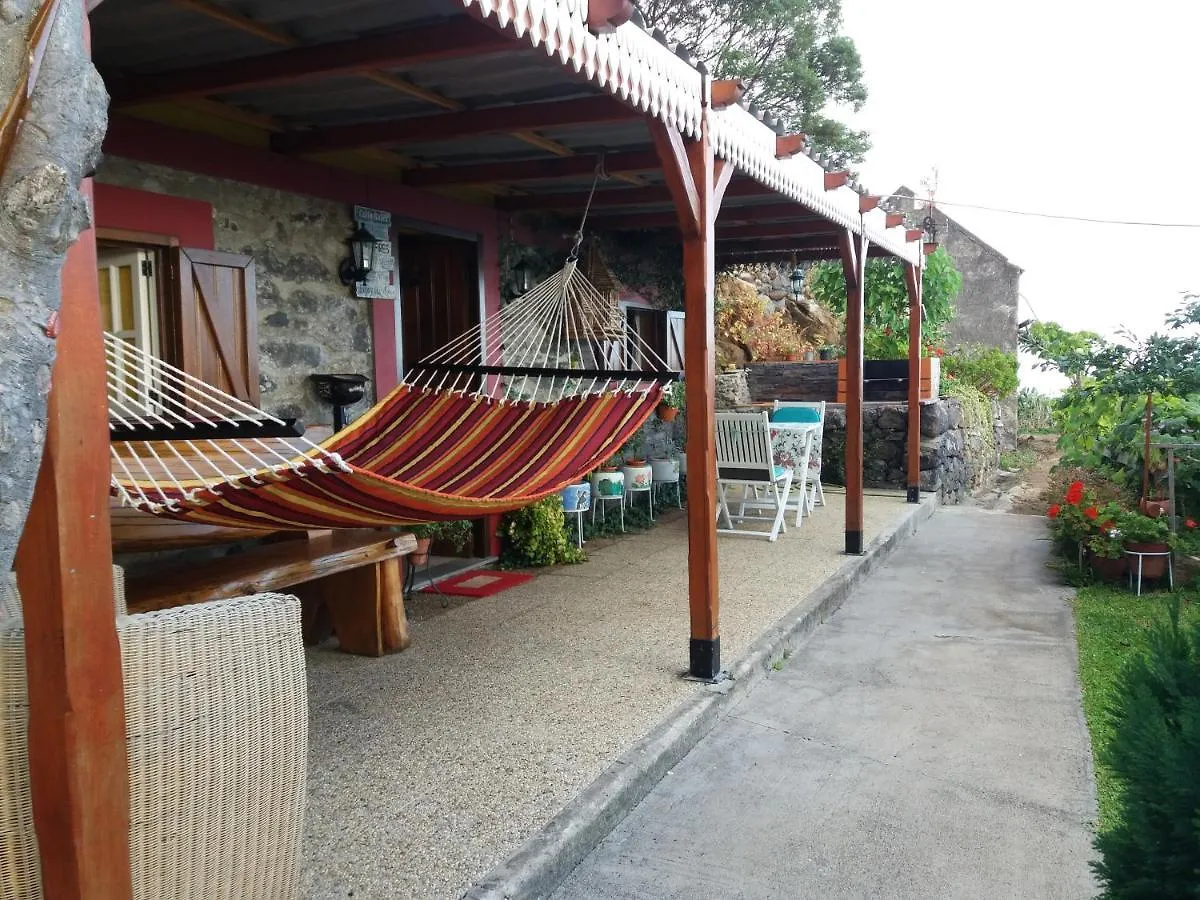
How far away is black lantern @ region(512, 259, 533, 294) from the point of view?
18.0ft

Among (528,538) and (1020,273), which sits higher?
(1020,273)

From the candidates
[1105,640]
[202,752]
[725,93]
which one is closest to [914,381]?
[1105,640]

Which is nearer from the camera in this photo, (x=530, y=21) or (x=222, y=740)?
(x=222, y=740)

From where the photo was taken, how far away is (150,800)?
1.43 metres

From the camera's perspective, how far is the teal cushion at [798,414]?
263 inches

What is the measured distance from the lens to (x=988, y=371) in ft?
36.4

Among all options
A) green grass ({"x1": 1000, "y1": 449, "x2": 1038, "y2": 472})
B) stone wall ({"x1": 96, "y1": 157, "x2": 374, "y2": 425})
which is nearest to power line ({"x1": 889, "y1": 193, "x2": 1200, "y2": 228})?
green grass ({"x1": 1000, "y1": 449, "x2": 1038, "y2": 472})

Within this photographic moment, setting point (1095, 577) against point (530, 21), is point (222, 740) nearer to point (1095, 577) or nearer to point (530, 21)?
point (530, 21)

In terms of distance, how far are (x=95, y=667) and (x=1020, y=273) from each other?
14.8 m

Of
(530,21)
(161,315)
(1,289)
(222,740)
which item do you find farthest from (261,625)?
(161,315)

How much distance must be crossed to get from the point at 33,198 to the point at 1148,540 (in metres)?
5.28

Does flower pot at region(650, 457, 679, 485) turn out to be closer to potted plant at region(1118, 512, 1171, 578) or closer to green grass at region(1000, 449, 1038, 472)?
potted plant at region(1118, 512, 1171, 578)

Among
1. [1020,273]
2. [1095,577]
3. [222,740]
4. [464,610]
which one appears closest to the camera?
[222,740]

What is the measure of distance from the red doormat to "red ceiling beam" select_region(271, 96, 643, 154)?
208cm
